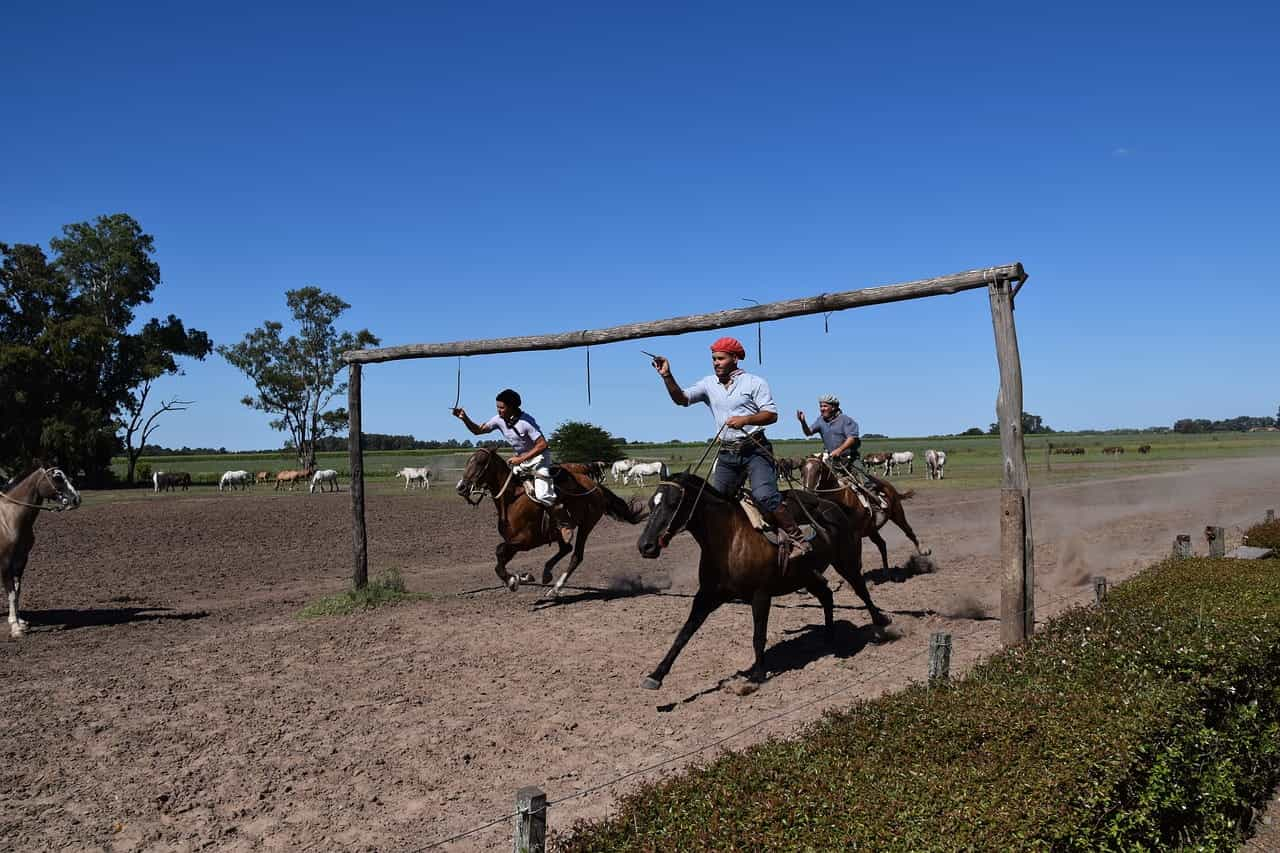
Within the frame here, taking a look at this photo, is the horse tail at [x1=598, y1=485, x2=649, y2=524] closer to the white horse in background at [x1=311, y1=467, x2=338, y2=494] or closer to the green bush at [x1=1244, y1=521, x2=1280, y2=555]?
the green bush at [x1=1244, y1=521, x2=1280, y2=555]

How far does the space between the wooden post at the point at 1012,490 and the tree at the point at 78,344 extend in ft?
153

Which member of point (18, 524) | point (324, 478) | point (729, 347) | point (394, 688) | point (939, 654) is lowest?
point (394, 688)

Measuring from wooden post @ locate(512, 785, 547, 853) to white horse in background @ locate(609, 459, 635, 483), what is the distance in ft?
144

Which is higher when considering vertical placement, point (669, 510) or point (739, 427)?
point (739, 427)

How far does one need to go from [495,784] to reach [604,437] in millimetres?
41720

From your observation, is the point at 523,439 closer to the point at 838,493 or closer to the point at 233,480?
the point at 838,493

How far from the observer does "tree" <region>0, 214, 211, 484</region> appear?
45.8 m

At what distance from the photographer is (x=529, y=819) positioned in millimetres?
3373

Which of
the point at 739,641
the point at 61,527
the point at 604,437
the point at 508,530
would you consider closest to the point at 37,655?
the point at 508,530

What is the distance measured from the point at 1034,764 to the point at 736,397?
4354mm

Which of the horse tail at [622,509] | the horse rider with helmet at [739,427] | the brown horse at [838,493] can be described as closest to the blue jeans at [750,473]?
the horse rider with helmet at [739,427]

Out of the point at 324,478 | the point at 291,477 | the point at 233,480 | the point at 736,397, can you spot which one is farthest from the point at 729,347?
the point at 291,477

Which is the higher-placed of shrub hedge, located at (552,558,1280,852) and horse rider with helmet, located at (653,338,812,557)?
horse rider with helmet, located at (653,338,812,557)

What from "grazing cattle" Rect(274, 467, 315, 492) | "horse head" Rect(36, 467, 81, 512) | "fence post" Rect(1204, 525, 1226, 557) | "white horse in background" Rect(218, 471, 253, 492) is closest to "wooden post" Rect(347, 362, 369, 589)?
"horse head" Rect(36, 467, 81, 512)
